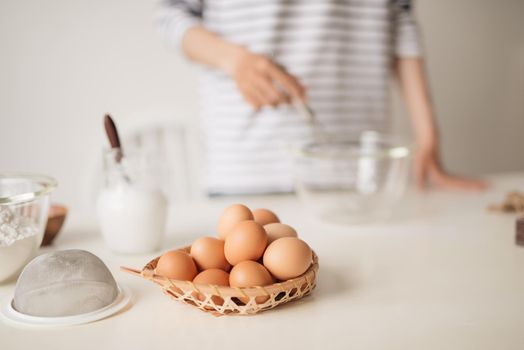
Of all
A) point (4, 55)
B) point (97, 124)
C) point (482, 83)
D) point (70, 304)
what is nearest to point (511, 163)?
point (482, 83)

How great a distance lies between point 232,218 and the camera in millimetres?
810

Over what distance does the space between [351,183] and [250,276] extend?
1.95 feet

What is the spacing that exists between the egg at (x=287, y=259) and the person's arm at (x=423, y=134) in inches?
37.5

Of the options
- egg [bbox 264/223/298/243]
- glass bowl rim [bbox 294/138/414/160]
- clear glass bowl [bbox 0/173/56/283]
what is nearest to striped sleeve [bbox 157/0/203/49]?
glass bowl rim [bbox 294/138/414/160]

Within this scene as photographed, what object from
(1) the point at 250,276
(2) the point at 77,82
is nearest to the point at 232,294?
(1) the point at 250,276

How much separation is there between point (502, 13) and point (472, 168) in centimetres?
88

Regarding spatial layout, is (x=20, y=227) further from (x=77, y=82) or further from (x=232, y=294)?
(x=77, y=82)

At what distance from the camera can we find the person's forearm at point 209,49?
4.74 feet

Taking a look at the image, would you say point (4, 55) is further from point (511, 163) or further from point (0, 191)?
point (511, 163)

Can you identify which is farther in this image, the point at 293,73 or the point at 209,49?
the point at 293,73

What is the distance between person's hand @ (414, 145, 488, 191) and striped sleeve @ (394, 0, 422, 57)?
296mm

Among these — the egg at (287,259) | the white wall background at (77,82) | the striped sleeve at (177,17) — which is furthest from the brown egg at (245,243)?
the white wall background at (77,82)

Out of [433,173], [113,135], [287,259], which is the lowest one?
[433,173]

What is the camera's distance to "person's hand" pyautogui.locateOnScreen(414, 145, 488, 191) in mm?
1565
